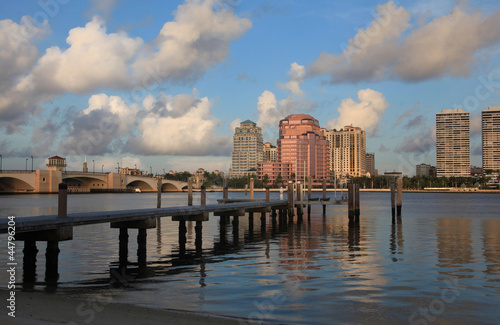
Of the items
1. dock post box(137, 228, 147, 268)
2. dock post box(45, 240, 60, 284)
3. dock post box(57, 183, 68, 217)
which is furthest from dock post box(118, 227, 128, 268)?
dock post box(57, 183, 68, 217)

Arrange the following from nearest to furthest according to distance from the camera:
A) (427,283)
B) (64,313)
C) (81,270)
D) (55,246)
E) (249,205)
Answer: (64,313), (427,283), (55,246), (81,270), (249,205)

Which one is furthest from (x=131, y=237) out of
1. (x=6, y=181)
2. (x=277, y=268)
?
(x=6, y=181)

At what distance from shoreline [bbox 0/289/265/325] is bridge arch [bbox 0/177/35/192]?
162 meters

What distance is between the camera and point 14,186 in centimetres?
16738

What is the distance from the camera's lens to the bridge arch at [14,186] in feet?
526

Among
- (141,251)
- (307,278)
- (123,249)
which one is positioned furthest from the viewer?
(141,251)

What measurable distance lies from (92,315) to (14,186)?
Result: 6941 inches

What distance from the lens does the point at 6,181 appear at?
161 metres

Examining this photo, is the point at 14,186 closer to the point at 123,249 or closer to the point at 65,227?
the point at 123,249

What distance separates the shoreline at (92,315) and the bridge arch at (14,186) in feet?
532

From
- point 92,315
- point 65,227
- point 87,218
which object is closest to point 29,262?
point 65,227

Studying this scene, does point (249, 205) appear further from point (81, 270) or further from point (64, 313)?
point (64, 313)

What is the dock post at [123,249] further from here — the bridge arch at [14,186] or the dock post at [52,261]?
the bridge arch at [14,186]

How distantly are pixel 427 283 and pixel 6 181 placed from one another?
559 ft
